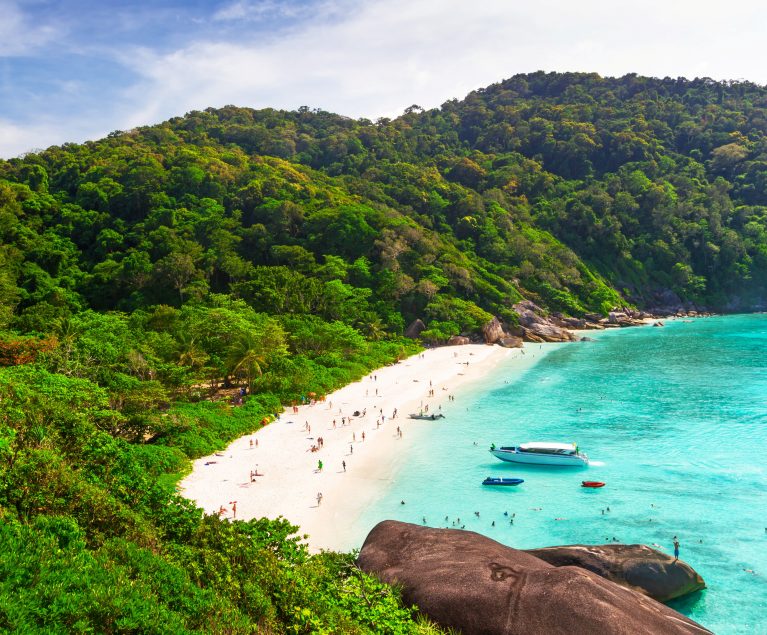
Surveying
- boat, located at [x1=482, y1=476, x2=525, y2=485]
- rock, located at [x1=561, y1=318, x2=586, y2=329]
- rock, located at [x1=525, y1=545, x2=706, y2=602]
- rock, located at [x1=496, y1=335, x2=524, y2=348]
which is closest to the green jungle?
rock, located at [x1=561, y1=318, x2=586, y2=329]

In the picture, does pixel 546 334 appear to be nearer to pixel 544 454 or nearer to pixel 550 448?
pixel 550 448

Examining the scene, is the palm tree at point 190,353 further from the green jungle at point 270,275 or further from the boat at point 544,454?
the boat at point 544,454

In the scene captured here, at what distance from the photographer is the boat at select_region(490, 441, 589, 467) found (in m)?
28.1

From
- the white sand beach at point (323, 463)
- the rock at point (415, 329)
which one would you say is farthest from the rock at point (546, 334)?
the white sand beach at point (323, 463)

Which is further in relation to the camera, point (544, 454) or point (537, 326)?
point (537, 326)

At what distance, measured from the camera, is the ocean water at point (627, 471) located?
64.9 feet

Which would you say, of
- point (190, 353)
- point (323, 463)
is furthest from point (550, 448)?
point (190, 353)

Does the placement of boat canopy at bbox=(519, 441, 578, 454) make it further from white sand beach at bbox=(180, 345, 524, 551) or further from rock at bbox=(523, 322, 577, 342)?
rock at bbox=(523, 322, 577, 342)

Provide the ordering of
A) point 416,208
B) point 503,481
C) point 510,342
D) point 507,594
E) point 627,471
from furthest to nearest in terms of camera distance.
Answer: point 416,208
point 510,342
point 627,471
point 503,481
point 507,594

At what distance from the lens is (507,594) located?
1184 cm

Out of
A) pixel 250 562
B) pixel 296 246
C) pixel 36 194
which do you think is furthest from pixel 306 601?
pixel 36 194

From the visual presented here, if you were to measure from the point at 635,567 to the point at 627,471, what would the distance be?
37.9 feet

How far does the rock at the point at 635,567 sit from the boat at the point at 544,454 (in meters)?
10.7

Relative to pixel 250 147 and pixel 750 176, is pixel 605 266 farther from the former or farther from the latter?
pixel 250 147
